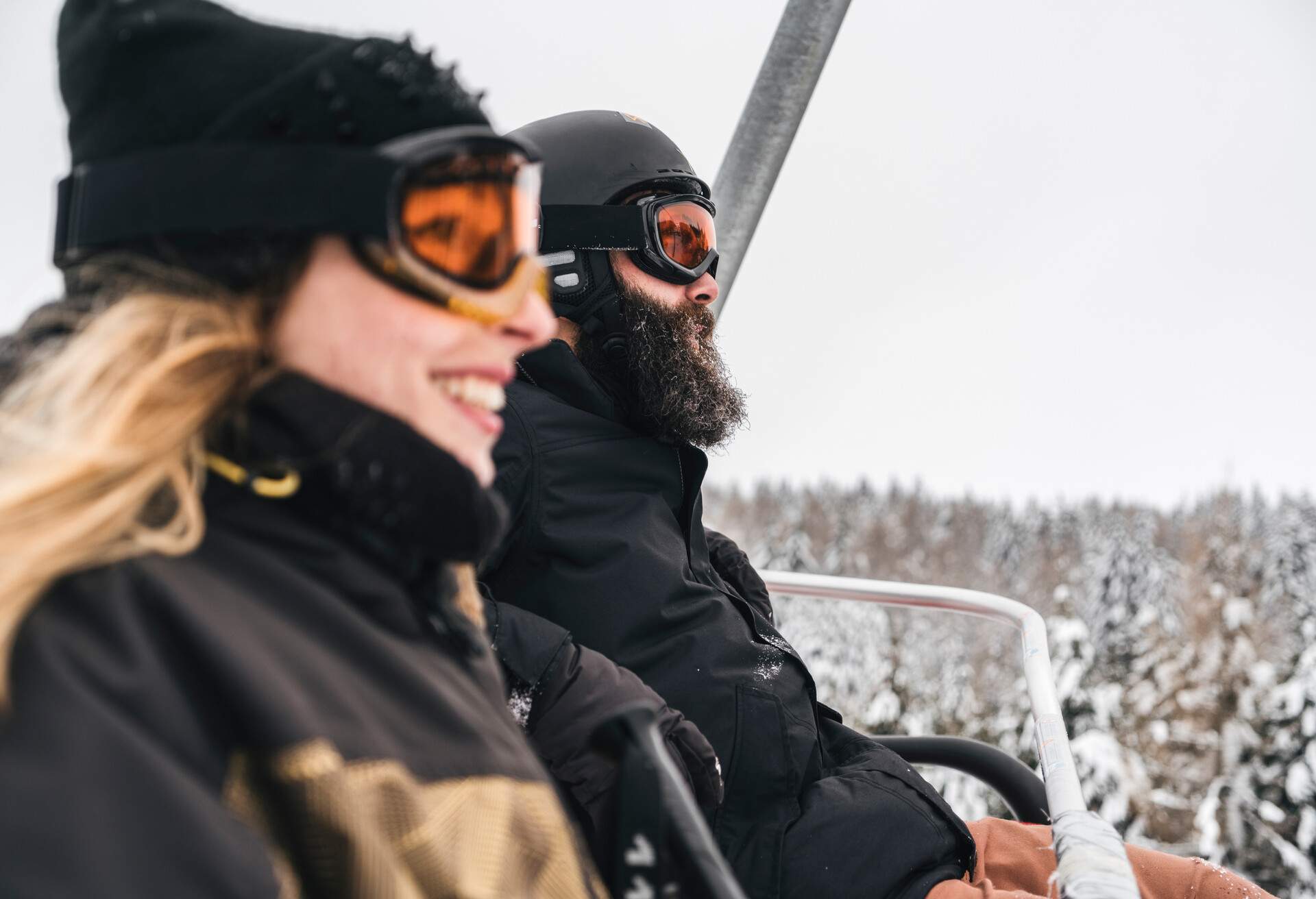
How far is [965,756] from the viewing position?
2.80 metres

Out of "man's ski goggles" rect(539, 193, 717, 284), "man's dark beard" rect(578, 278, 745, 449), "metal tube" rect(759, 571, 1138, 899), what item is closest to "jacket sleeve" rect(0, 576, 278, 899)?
"metal tube" rect(759, 571, 1138, 899)

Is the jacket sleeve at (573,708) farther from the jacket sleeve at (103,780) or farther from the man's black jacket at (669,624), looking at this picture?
the jacket sleeve at (103,780)

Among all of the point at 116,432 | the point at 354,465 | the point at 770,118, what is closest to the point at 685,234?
the point at 770,118

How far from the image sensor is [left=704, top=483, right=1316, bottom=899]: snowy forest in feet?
52.6

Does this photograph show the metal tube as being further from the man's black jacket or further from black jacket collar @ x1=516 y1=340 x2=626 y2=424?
black jacket collar @ x1=516 y1=340 x2=626 y2=424

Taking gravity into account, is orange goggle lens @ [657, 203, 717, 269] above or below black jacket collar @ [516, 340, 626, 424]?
above

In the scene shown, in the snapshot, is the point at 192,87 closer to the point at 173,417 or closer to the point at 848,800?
the point at 173,417

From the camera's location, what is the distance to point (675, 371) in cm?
276

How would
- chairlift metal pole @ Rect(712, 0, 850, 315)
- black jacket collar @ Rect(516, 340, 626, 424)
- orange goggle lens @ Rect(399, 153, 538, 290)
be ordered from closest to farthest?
orange goggle lens @ Rect(399, 153, 538, 290) < black jacket collar @ Rect(516, 340, 626, 424) < chairlift metal pole @ Rect(712, 0, 850, 315)

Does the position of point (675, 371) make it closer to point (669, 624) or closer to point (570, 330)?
point (570, 330)

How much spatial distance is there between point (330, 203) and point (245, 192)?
9cm

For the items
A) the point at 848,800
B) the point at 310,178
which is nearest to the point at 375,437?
the point at 310,178

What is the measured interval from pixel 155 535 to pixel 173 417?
14 centimetres

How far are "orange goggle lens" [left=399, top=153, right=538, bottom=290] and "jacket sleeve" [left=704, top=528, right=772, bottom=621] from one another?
1.70m
